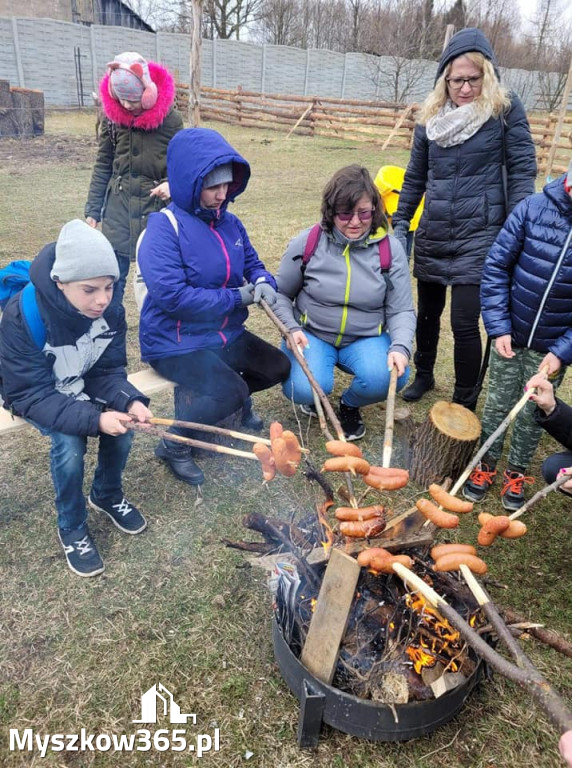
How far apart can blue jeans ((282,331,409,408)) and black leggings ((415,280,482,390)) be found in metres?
0.52

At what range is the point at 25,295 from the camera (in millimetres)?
2574

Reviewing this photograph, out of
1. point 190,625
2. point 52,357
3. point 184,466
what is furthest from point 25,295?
point 190,625

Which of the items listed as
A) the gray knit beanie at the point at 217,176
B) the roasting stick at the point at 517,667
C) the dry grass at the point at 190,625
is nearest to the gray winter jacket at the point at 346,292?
the gray knit beanie at the point at 217,176

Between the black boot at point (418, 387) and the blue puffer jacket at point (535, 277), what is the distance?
139 centimetres

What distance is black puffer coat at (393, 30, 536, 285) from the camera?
361 cm

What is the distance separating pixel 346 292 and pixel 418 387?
4.59ft

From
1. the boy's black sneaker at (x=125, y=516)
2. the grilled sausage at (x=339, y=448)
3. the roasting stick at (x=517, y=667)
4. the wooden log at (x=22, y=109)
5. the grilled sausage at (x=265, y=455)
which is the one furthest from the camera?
the wooden log at (x=22, y=109)

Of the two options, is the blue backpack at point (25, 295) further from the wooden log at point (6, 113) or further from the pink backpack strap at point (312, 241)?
the wooden log at point (6, 113)

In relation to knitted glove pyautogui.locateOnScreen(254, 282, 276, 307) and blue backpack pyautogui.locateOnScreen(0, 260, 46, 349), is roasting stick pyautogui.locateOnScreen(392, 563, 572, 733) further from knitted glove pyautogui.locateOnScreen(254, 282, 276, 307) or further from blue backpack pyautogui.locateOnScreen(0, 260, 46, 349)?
knitted glove pyautogui.locateOnScreen(254, 282, 276, 307)

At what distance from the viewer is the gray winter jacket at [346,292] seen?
367cm

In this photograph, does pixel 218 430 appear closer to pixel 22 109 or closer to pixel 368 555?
pixel 368 555

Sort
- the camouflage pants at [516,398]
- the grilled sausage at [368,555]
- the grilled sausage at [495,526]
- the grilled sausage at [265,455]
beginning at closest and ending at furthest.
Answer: the grilled sausage at [368,555] < the grilled sausage at [495,526] < the grilled sausage at [265,455] < the camouflage pants at [516,398]

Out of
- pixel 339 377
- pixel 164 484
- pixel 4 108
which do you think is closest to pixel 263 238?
pixel 339 377

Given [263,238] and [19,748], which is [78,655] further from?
[263,238]
